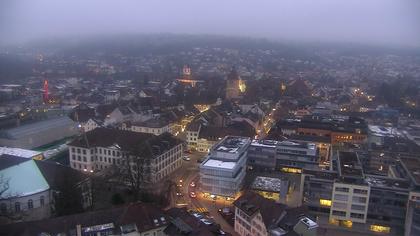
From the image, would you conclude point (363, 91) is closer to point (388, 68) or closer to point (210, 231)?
point (388, 68)

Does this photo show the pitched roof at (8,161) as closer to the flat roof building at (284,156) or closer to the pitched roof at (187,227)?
the pitched roof at (187,227)

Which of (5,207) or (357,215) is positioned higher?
(5,207)

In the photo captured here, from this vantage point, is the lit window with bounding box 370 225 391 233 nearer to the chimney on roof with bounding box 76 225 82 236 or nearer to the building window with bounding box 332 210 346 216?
the building window with bounding box 332 210 346 216

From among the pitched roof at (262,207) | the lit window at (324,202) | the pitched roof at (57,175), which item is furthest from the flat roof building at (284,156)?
the pitched roof at (57,175)

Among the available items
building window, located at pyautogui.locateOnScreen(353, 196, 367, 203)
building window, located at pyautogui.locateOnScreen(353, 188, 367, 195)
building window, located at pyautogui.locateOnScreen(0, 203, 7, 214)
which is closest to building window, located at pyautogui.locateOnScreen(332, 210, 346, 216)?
building window, located at pyautogui.locateOnScreen(353, 196, 367, 203)

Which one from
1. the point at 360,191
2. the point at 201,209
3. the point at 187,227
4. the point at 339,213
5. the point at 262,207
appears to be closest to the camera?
the point at 187,227

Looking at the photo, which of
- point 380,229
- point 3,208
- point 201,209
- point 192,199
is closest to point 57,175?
point 3,208

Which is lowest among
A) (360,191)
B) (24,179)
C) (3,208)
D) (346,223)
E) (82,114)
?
(346,223)

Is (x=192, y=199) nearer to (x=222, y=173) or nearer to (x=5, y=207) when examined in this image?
(x=222, y=173)
